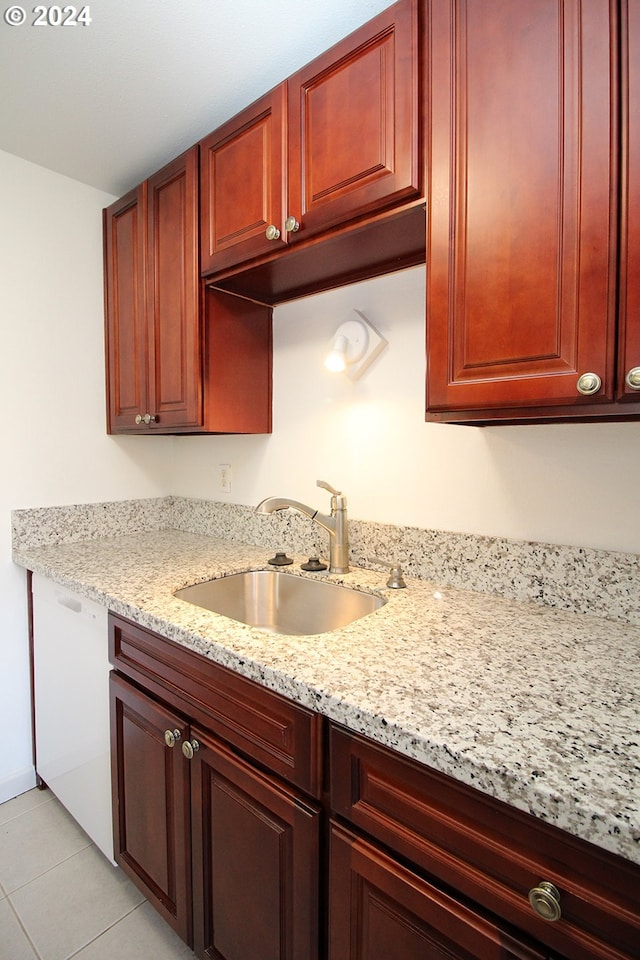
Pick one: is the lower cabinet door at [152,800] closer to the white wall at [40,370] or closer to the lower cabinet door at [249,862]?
the lower cabinet door at [249,862]

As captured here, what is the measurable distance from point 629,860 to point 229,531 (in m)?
1.65

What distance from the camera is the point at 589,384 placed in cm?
77

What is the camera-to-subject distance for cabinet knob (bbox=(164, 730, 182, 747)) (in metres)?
1.08

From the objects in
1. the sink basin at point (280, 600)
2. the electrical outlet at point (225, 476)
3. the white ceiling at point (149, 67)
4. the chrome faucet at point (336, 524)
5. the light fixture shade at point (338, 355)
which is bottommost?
the sink basin at point (280, 600)

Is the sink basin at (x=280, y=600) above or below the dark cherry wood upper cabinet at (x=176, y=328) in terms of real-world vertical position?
below

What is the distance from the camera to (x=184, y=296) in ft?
5.16

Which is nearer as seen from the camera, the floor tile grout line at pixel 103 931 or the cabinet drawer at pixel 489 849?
the cabinet drawer at pixel 489 849

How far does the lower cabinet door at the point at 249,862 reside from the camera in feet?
2.70

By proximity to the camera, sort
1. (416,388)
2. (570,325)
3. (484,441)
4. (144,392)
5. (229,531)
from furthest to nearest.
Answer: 1. (229,531)
2. (144,392)
3. (416,388)
4. (484,441)
5. (570,325)

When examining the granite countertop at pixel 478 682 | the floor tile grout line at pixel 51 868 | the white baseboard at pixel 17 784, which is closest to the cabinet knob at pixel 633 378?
the granite countertop at pixel 478 682

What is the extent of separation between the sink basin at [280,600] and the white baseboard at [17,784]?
1114 mm

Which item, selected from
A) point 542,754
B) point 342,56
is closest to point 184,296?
point 342,56

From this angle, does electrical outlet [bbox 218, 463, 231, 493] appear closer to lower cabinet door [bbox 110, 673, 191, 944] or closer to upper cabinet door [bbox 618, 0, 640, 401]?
lower cabinet door [bbox 110, 673, 191, 944]

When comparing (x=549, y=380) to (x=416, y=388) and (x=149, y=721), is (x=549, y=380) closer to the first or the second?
(x=416, y=388)
